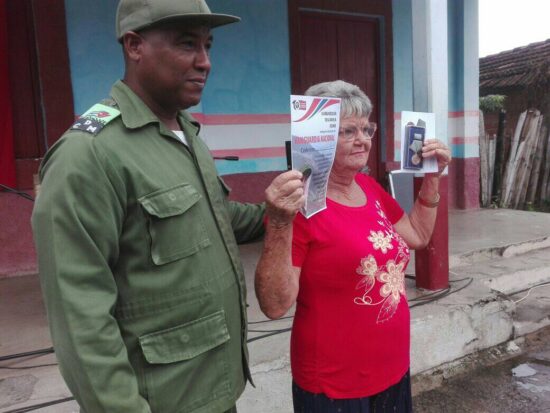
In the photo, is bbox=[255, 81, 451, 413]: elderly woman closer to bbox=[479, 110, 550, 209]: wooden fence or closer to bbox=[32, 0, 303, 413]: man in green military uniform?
bbox=[32, 0, 303, 413]: man in green military uniform

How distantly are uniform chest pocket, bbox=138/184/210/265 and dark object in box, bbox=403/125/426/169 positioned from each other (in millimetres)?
1110

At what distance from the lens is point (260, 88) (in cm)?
561

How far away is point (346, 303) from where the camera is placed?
1739 millimetres

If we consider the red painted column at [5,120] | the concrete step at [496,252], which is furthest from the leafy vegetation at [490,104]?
the red painted column at [5,120]

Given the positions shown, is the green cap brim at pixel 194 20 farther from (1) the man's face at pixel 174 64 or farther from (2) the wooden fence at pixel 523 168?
(2) the wooden fence at pixel 523 168

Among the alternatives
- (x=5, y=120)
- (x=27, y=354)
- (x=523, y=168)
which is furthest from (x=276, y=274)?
(x=523, y=168)

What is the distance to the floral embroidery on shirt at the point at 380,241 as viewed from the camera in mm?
1765

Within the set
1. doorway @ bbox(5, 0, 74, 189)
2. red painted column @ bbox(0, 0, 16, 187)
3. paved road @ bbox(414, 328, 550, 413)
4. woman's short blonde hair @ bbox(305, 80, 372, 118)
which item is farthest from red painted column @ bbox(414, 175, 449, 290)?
red painted column @ bbox(0, 0, 16, 187)

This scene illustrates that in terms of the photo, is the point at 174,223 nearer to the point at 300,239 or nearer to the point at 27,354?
the point at 300,239

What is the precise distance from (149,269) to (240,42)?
15.2ft

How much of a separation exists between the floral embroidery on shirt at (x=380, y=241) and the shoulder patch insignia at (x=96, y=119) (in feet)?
3.21

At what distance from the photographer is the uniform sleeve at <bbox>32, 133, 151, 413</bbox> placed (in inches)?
42.8

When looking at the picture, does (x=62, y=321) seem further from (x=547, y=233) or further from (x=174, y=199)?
(x=547, y=233)

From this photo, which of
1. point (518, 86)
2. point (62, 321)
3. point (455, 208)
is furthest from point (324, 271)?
point (518, 86)
